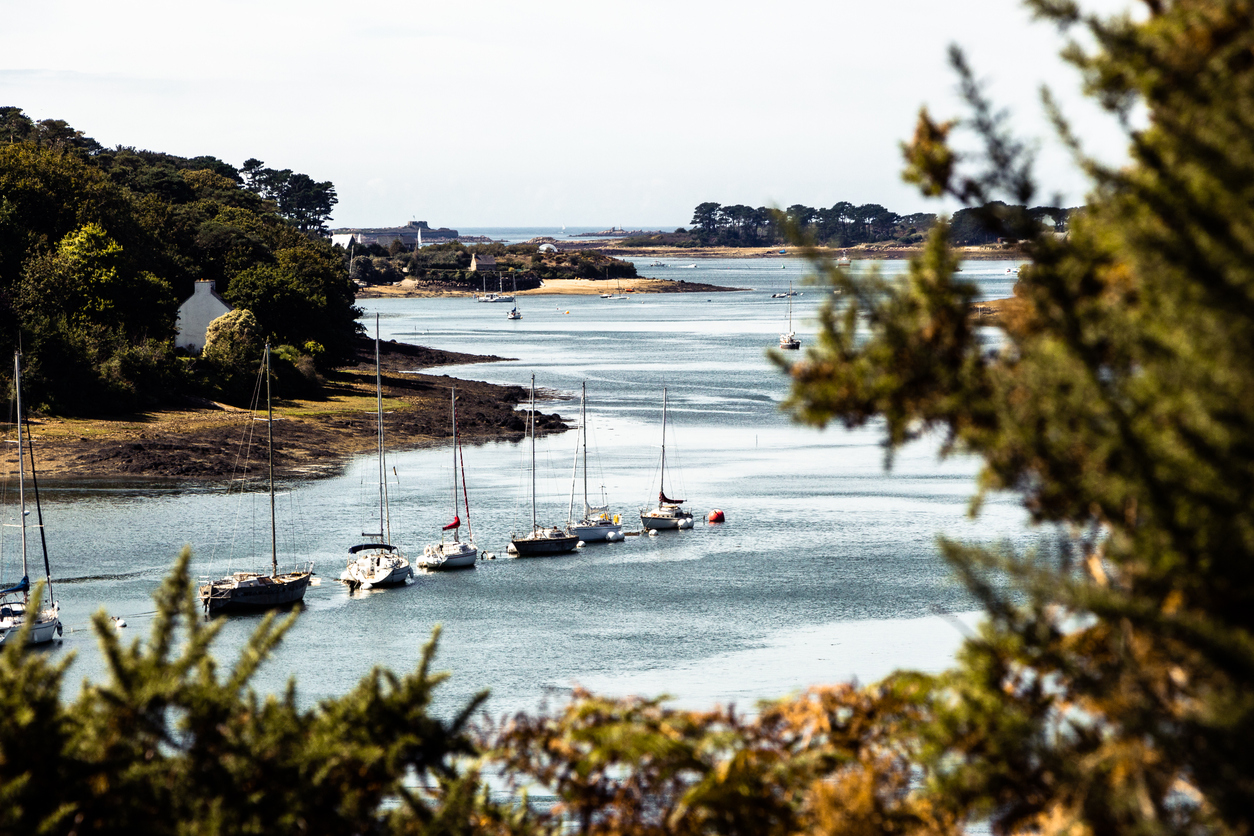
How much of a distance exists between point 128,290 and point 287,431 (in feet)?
55.5

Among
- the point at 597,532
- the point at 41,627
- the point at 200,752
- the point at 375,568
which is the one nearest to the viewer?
the point at 200,752

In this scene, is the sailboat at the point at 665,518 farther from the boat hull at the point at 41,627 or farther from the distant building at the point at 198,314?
the distant building at the point at 198,314

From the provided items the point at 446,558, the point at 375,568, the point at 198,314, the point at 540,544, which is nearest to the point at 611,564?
the point at 540,544

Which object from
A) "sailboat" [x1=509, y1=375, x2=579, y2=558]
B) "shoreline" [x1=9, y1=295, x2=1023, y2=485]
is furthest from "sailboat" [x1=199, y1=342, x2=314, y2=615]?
"shoreline" [x1=9, y1=295, x2=1023, y2=485]

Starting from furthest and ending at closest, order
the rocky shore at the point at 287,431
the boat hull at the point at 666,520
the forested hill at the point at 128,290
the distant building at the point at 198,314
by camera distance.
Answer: the distant building at the point at 198,314 → the forested hill at the point at 128,290 → the rocky shore at the point at 287,431 → the boat hull at the point at 666,520

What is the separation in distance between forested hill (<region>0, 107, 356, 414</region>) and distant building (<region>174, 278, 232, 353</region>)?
3.40 ft

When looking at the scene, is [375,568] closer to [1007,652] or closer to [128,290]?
[1007,652]

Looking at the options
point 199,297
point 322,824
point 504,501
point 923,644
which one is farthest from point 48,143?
point 322,824

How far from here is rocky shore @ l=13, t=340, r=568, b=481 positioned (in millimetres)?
61281

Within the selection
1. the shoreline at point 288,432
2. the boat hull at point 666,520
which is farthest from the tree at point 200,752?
the shoreline at point 288,432

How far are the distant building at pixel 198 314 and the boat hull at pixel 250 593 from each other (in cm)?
4484

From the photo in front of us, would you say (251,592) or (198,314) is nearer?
(251,592)

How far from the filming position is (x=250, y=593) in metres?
41.5

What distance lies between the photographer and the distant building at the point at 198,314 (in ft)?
276
